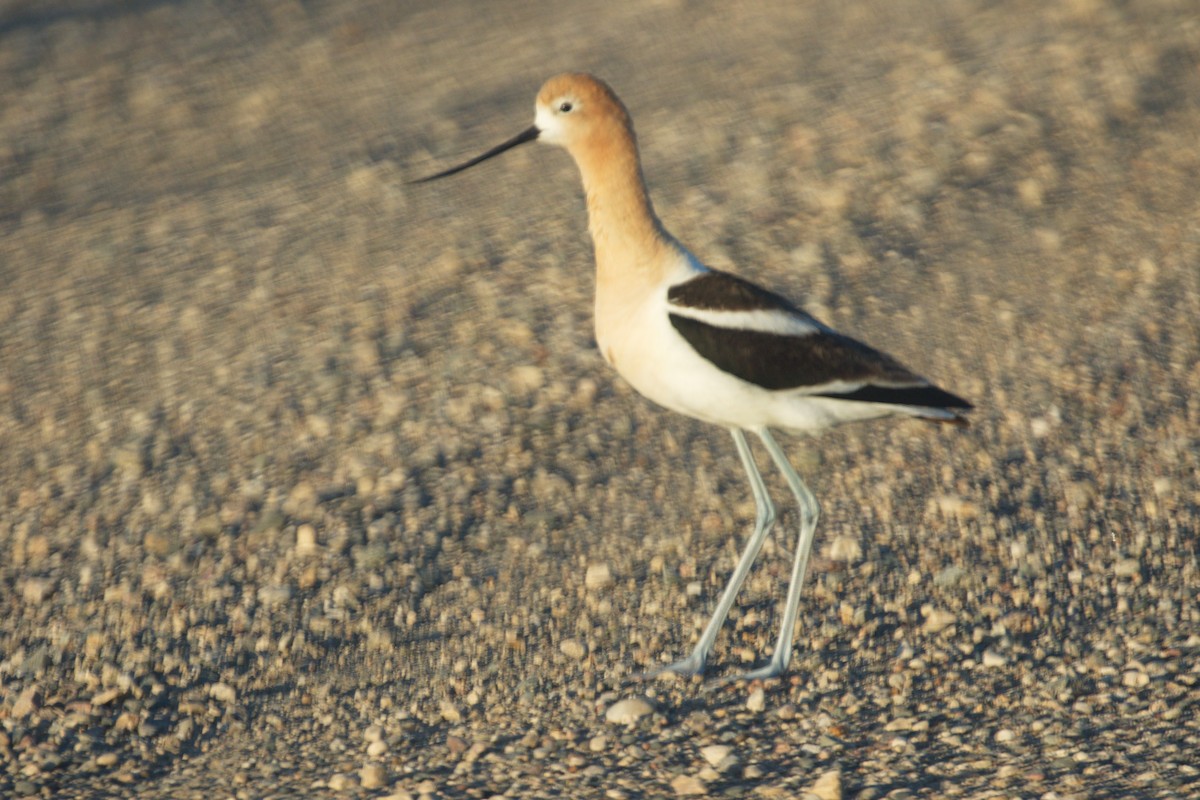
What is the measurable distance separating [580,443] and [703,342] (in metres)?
1.22

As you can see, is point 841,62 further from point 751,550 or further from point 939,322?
point 751,550

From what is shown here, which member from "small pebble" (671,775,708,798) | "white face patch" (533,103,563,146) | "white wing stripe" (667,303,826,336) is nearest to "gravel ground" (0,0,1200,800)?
"small pebble" (671,775,708,798)

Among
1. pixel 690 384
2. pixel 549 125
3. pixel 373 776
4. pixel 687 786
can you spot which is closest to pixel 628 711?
pixel 687 786

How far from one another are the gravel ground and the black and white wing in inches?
28.2

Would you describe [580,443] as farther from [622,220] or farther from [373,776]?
[373,776]

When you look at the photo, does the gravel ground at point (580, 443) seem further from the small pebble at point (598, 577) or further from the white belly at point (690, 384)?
the white belly at point (690, 384)

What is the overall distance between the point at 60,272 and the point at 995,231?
402 centimetres

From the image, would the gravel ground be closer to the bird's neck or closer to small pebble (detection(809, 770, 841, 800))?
small pebble (detection(809, 770, 841, 800))

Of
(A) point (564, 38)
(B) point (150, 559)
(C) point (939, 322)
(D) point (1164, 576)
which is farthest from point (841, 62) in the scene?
(B) point (150, 559)

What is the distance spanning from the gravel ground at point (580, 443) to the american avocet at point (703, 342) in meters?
0.51

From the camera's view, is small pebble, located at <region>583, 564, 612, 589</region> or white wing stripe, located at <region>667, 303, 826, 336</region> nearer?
white wing stripe, located at <region>667, 303, 826, 336</region>

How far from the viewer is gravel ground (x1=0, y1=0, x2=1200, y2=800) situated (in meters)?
3.53

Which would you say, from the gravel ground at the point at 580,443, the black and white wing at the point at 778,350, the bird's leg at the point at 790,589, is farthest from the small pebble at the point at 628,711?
the black and white wing at the point at 778,350

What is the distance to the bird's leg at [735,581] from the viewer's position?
3.71 metres
